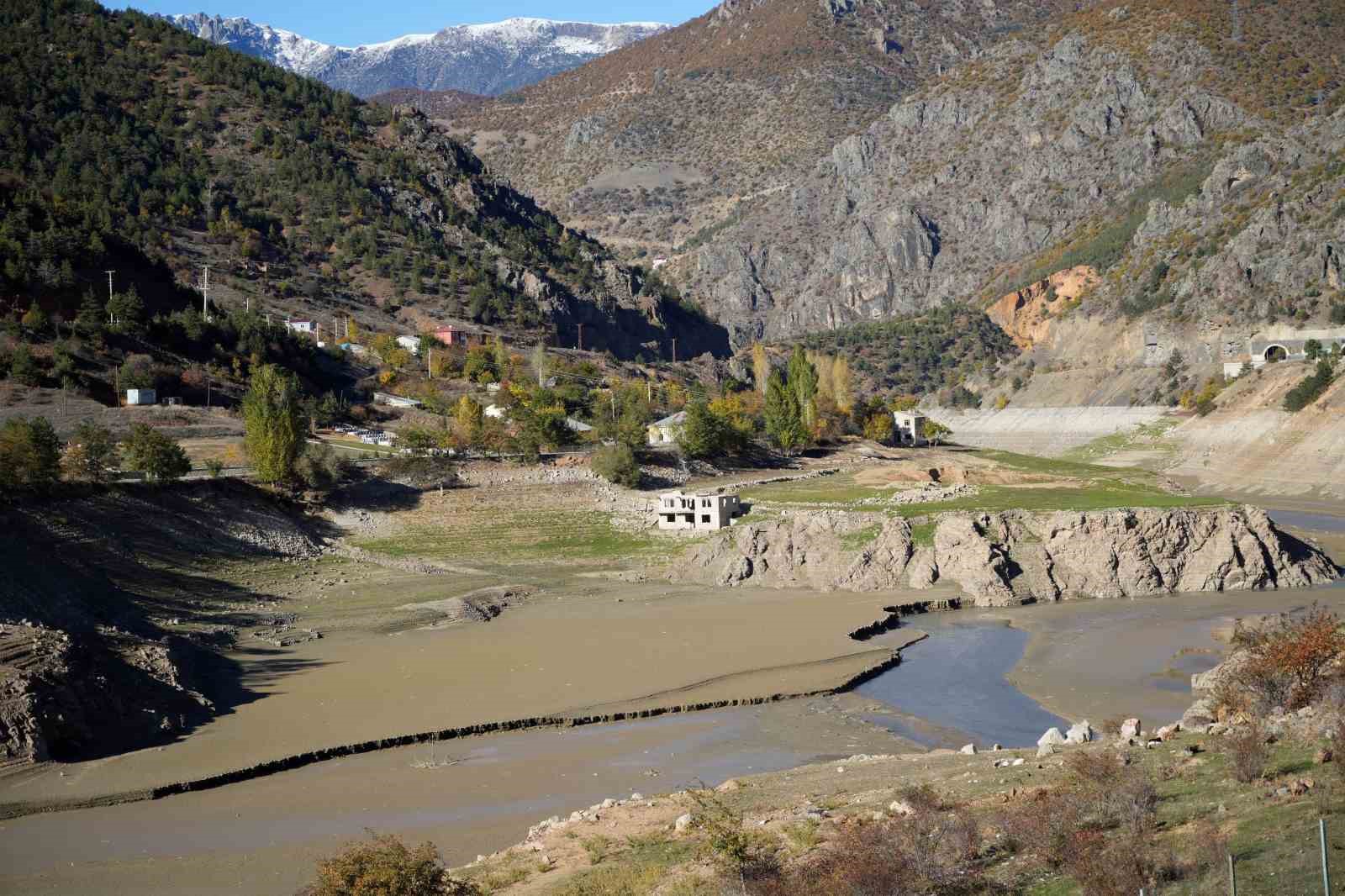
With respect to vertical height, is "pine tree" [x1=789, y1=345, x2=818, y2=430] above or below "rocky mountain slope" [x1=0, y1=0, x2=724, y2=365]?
below

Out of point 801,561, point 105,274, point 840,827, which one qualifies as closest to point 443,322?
point 105,274

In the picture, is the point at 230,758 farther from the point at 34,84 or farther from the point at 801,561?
the point at 34,84

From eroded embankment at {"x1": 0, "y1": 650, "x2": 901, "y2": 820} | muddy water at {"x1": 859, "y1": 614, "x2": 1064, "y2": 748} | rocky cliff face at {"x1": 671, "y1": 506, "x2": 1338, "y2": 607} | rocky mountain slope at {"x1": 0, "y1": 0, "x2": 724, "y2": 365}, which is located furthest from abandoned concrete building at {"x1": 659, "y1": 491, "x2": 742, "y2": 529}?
rocky mountain slope at {"x1": 0, "y1": 0, "x2": 724, "y2": 365}

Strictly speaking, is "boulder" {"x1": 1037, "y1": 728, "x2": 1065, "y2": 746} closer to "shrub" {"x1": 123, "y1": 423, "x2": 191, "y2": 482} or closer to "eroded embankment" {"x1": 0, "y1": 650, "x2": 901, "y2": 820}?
"eroded embankment" {"x1": 0, "y1": 650, "x2": 901, "y2": 820}

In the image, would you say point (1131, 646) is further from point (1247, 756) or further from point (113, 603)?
point (113, 603)

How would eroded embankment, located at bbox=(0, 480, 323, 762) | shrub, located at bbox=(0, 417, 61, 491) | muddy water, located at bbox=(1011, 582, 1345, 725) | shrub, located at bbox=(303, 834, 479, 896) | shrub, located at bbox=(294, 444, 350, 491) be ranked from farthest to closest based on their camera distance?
shrub, located at bbox=(294, 444, 350, 491)
shrub, located at bbox=(0, 417, 61, 491)
muddy water, located at bbox=(1011, 582, 1345, 725)
eroded embankment, located at bbox=(0, 480, 323, 762)
shrub, located at bbox=(303, 834, 479, 896)

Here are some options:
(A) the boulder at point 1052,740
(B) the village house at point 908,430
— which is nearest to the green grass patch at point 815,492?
(A) the boulder at point 1052,740
